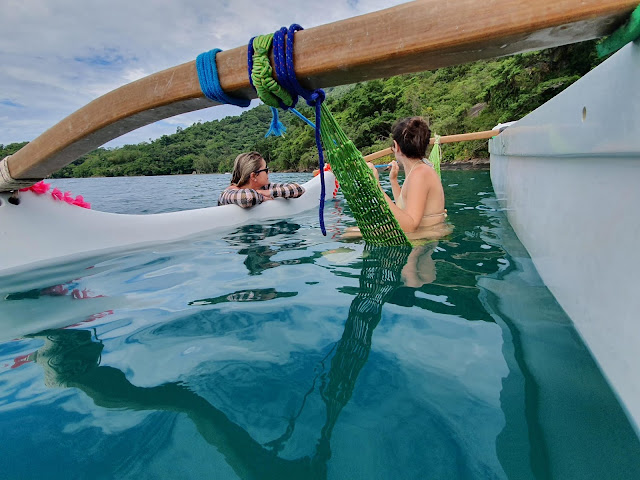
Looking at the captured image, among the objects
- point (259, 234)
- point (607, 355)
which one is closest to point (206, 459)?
point (607, 355)

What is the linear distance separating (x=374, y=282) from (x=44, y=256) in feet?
6.88

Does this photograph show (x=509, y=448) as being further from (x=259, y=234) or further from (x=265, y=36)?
(x=259, y=234)

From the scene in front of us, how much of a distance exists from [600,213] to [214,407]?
1.15m

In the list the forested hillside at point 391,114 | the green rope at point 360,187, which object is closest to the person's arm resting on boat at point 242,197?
the forested hillside at point 391,114

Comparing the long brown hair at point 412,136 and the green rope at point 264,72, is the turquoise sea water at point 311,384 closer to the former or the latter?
the green rope at point 264,72

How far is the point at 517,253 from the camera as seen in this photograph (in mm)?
2281

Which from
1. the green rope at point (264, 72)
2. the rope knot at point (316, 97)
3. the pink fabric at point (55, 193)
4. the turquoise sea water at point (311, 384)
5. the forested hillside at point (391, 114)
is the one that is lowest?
the turquoise sea water at point (311, 384)

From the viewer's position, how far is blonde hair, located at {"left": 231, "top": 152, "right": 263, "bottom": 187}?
13.6 ft

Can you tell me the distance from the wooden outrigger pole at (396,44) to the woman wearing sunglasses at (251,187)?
8.49ft

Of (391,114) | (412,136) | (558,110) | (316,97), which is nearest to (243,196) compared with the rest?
(412,136)

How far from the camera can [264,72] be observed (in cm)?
112

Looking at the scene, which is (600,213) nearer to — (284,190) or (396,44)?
(396,44)

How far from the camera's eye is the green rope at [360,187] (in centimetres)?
204

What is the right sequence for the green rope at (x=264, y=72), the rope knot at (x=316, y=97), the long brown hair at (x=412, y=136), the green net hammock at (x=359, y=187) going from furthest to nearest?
the long brown hair at (x=412, y=136) → the green net hammock at (x=359, y=187) → the rope knot at (x=316, y=97) → the green rope at (x=264, y=72)
